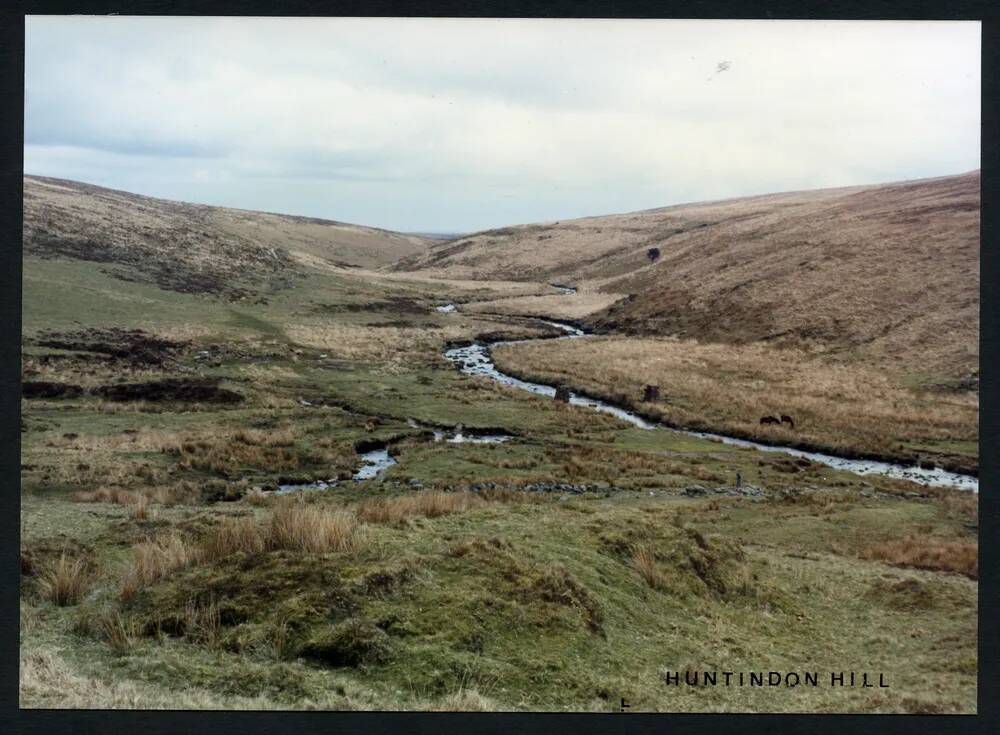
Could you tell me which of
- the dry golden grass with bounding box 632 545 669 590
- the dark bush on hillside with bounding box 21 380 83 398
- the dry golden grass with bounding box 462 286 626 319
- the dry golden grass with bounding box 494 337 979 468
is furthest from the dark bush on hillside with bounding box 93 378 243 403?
the dry golden grass with bounding box 462 286 626 319

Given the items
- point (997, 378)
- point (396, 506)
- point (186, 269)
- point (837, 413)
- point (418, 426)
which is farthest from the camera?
point (186, 269)

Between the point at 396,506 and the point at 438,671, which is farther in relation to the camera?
the point at 396,506

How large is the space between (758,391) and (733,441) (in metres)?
10.5

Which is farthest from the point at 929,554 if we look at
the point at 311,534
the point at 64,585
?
the point at 64,585

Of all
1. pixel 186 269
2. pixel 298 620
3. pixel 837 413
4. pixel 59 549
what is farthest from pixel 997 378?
pixel 186 269

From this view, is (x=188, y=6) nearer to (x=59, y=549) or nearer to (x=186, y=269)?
A: (x=59, y=549)

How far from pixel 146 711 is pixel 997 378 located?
10859mm

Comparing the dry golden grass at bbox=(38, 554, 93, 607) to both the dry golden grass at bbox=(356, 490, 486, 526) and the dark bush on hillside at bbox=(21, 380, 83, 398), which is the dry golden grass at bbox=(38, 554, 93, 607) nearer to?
the dry golden grass at bbox=(356, 490, 486, 526)

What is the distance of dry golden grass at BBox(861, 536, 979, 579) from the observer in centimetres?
1483

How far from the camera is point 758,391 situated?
137 ft

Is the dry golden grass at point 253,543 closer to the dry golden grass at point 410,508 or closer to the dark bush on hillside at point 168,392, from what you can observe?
the dry golden grass at point 410,508

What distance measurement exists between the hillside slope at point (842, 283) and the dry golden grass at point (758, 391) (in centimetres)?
374

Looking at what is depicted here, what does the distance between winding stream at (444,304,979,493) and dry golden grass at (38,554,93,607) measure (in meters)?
20.8

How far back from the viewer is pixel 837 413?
35844mm
